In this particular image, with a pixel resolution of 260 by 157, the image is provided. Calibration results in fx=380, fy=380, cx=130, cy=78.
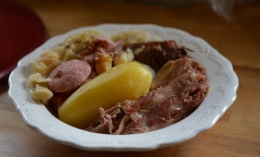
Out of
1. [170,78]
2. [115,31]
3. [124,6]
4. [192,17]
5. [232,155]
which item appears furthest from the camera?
[124,6]

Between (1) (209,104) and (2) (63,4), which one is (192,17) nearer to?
(2) (63,4)

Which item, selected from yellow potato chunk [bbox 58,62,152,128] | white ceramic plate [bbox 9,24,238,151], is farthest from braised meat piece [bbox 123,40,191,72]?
yellow potato chunk [bbox 58,62,152,128]

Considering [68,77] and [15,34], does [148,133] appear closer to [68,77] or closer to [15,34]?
[68,77]

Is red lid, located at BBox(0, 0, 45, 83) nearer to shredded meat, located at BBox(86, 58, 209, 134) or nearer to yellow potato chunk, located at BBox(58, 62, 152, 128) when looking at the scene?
yellow potato chunk, located at BBox(58, 62, 152, 128)

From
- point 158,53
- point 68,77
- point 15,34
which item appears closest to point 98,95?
point 68,77

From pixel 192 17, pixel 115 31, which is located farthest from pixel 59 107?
pixel 192 17

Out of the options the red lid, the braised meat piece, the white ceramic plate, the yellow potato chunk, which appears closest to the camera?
the white ceramic plate

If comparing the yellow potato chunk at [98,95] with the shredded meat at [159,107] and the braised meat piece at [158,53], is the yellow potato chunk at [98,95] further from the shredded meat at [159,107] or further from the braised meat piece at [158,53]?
the braised meat piece at [158,53]
